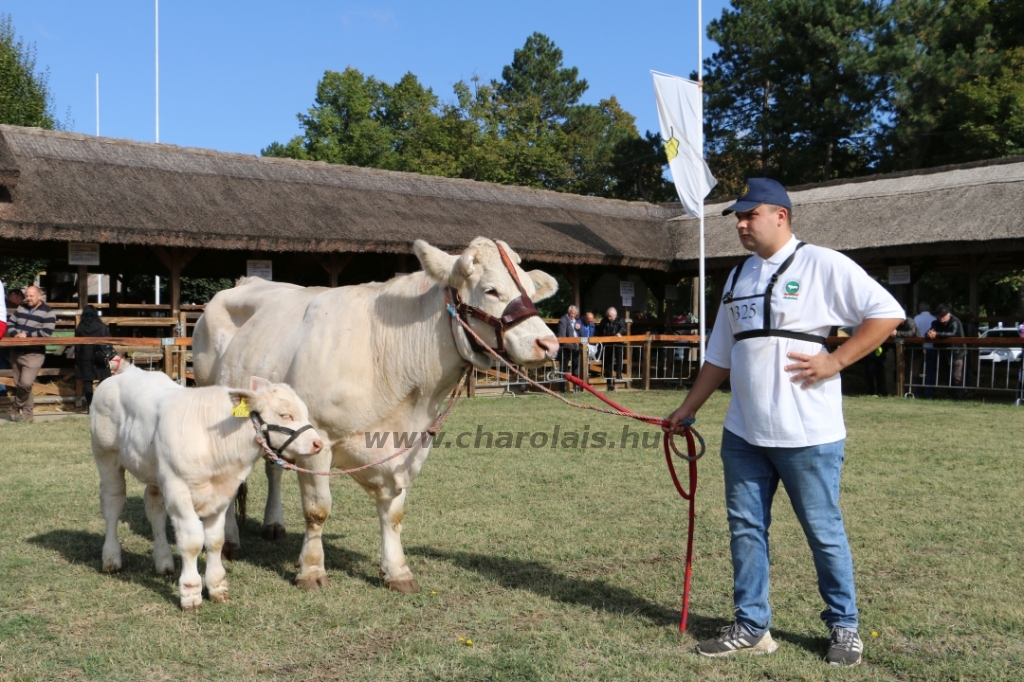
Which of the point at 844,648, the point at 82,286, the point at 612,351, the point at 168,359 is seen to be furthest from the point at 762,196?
the point at 612,351

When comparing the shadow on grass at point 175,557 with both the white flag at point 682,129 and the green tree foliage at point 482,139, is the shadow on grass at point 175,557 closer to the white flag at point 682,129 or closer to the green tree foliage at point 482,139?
the white flag at point 682,129

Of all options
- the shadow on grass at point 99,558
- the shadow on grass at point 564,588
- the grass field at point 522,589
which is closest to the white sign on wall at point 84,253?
the grass field at point 522,589

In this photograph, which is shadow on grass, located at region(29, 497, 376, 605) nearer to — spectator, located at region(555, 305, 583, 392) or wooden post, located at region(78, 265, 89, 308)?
wooden post, located at region(78, 265, 89, 308)

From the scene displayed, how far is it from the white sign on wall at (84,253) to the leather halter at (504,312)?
515 inches

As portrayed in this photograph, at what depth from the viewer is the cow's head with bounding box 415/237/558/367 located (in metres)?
4.69

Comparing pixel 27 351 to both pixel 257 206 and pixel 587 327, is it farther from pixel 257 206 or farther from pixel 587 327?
pixel 587 327

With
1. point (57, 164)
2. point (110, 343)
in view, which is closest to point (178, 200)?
point (57, 164)

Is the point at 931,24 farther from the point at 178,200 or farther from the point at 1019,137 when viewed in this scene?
the point at 178,200

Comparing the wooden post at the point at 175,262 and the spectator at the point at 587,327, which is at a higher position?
the wooden post at the point at 175,262

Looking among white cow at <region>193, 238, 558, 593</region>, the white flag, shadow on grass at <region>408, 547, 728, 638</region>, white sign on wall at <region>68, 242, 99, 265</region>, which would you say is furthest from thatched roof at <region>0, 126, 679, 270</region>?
shadow on grass at <region>408, 547, 728, 638</region>

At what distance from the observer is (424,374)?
5.22 meters

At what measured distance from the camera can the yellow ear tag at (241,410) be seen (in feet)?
15.8

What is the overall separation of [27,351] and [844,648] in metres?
13.2

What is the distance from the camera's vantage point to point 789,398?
158 inches
